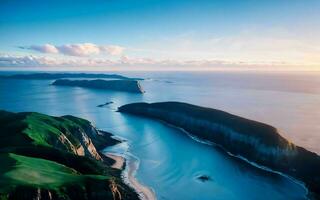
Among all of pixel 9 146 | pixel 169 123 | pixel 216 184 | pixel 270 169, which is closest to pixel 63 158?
pixel 9 146

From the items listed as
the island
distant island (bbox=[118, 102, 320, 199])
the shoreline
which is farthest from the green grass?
distant island (bbox=[118, 102, 320, 199])

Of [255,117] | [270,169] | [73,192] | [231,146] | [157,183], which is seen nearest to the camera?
[73,192]

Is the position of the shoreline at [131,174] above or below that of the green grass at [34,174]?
below

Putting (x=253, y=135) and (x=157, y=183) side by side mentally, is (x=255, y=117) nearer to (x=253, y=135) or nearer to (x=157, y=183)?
(x=253, y=135)

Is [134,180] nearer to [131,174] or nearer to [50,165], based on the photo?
[131,174]

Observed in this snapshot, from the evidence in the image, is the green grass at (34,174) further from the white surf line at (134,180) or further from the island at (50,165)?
the white surf line at (134,180)

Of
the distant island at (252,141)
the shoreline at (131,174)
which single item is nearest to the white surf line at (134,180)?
the shoreline at (131,174)

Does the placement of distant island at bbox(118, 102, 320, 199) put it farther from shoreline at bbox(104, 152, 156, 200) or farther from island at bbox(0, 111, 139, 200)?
island at bbox(0, 111, 139, 200)
